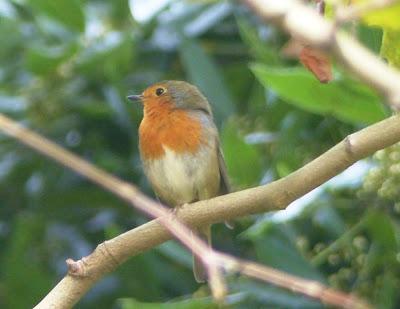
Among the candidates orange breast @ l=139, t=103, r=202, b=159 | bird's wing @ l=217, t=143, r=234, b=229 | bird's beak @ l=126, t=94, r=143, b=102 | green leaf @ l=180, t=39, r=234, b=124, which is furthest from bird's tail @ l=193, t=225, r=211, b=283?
bird's beak @ l=126, t=94, r=143, b=102

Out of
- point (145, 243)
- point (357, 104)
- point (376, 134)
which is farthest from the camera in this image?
point (357, 104)

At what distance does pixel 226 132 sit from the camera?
3117 millimetres

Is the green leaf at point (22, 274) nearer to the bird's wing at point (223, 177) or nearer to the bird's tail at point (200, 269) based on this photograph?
the bird's tail at point (200, 269)

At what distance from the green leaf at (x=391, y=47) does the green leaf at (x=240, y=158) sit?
1287 mm

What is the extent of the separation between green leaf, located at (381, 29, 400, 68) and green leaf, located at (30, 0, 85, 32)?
228 centimetres

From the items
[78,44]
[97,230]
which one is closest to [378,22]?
[78,44]

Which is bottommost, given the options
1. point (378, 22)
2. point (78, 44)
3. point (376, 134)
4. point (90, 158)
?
point (378, 22)

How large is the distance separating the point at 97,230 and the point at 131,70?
737mm

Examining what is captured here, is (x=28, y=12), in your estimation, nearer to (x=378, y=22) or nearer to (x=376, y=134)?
(x=376, y=134)

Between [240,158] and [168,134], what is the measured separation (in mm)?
715

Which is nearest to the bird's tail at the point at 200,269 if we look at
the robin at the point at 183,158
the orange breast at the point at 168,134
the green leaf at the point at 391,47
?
the robin at the point at 183,158

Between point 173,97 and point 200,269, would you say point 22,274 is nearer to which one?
point 200,269

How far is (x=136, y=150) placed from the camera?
4227mm

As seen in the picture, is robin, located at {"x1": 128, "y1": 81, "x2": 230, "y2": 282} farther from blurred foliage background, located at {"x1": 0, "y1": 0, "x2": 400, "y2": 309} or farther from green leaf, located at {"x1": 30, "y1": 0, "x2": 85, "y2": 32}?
green leaf, located at {"x1": 30, "y1": 0, "x2": 85, "y2": 32}
